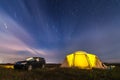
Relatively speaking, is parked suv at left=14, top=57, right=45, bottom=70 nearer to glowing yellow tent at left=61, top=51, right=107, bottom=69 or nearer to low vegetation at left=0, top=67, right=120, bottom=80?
Answer: glowing yellow tent at left=61, top=51, right=107, bottom=69

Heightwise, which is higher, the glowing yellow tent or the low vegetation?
the glowing yellow tent

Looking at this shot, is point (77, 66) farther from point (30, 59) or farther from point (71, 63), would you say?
point (30, 59)

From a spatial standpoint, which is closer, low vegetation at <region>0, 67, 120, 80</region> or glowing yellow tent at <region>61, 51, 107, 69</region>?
low vegetation at <region>0, 67, 120, 80</region>

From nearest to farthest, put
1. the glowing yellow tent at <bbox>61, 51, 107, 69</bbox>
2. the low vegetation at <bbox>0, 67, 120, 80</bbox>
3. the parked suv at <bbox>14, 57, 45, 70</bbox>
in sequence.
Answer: the low vegetation at <bbox>0, 67, 120, 80</bbox>, the parked suv at <bbox>14, 57, 45, 70</bbox>, the glowing yellow tent at <bbox>61, 51, 107, 69</bbox>

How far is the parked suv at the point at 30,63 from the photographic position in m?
32.6

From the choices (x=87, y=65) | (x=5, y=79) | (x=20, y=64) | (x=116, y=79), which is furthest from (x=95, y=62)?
(x=5, y=79)

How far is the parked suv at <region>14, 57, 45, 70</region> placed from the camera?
3259 centimetres

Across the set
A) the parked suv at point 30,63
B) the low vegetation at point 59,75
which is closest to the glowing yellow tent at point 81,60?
the parked suv at point 30,63

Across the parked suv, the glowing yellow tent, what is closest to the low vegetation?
the parked suv

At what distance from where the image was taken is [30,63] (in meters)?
33.5

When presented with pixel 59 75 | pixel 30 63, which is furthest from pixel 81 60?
pixel 59 75

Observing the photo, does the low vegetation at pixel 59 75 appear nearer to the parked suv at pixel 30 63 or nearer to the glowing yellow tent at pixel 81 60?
the parked suv at pixel 30 63

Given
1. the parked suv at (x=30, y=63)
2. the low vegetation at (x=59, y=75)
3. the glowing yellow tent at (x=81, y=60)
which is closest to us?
the low vegetation at (x=59, y=75)

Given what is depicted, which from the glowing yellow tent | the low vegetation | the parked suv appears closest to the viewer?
the low vegetation
